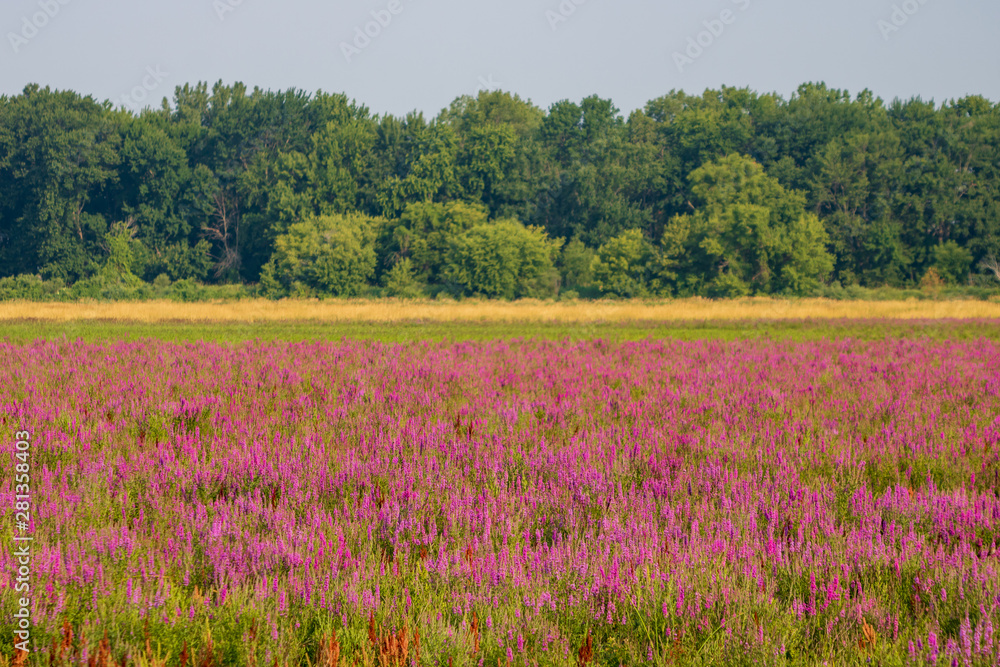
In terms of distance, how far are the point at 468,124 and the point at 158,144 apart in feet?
126

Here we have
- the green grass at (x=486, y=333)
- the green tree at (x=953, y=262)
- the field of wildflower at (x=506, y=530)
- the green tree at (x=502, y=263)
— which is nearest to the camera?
the field of wildflower at (x=506, y=530)

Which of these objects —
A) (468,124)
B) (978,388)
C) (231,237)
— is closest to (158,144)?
(231,237)

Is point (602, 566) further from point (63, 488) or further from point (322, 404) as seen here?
point (322, 404)

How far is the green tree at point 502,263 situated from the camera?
7306 centimetres

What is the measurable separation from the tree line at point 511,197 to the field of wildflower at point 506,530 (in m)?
66.1

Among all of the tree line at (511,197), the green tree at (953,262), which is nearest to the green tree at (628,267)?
the tree line at (511,197)

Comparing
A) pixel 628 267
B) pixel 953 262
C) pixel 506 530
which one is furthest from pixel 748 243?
pixel 506 530

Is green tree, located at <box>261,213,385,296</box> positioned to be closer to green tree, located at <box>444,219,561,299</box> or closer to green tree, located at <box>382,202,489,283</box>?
green tree, located at <box>382,202,489,283</box>

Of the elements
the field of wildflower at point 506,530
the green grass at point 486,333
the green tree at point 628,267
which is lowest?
the green grass at point 486,333

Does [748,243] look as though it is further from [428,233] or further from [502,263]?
[428,233]

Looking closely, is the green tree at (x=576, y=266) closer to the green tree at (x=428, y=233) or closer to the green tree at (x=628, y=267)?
the green tree at (x=628, y=267)

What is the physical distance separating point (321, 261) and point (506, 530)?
245ft

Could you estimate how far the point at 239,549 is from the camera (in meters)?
3.59

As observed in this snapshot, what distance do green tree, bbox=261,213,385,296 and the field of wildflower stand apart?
6944cm
